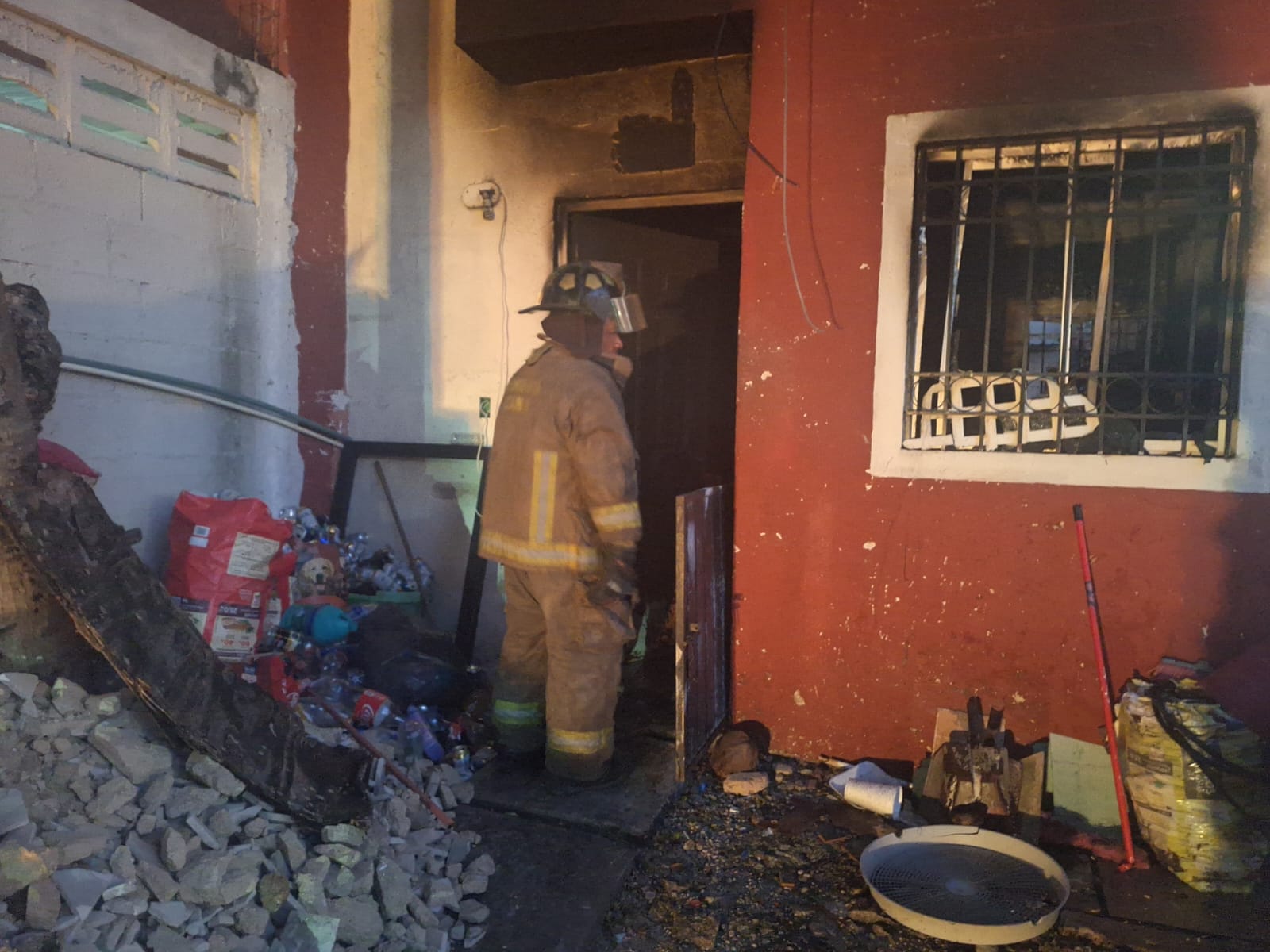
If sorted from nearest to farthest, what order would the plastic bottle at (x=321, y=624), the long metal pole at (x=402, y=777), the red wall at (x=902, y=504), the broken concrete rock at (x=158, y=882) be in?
the broken concrete rock at (x=158, y=882) < the long metal pole at (x=402, y=777) < the red wall at (x=902, y=504) < the plastic bottle at (x=321, y=624)

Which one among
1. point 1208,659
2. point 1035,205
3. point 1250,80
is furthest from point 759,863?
point 1250,80

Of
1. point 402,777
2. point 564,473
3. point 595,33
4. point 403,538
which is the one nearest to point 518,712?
point 402,777

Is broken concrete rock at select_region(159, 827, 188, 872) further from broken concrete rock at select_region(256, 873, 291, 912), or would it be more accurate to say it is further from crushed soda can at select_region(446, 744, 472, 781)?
crushed soda can at select_region(446, 744, 472, 781)

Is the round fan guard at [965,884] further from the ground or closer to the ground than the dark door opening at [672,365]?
closer to the ground

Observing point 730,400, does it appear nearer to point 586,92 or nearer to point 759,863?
point 586,92

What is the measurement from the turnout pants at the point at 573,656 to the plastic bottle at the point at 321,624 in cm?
132

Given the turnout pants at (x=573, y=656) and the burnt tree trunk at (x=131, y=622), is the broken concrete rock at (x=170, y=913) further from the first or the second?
the turnout pants at (x=573, y=656)

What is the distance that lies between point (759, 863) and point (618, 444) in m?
1.85

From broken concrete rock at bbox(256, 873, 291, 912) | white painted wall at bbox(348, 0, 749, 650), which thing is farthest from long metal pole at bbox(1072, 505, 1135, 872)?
white painted wall at bbox(348, 0, 749, 650)

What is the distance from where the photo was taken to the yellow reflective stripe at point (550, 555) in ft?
12.4

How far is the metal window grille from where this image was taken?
157 inches

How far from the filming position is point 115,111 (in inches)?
175

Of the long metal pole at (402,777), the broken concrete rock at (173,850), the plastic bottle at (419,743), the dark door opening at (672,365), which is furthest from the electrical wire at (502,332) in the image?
the broken concrete rock at (173,850)

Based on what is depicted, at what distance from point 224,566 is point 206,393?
3.86 feet
